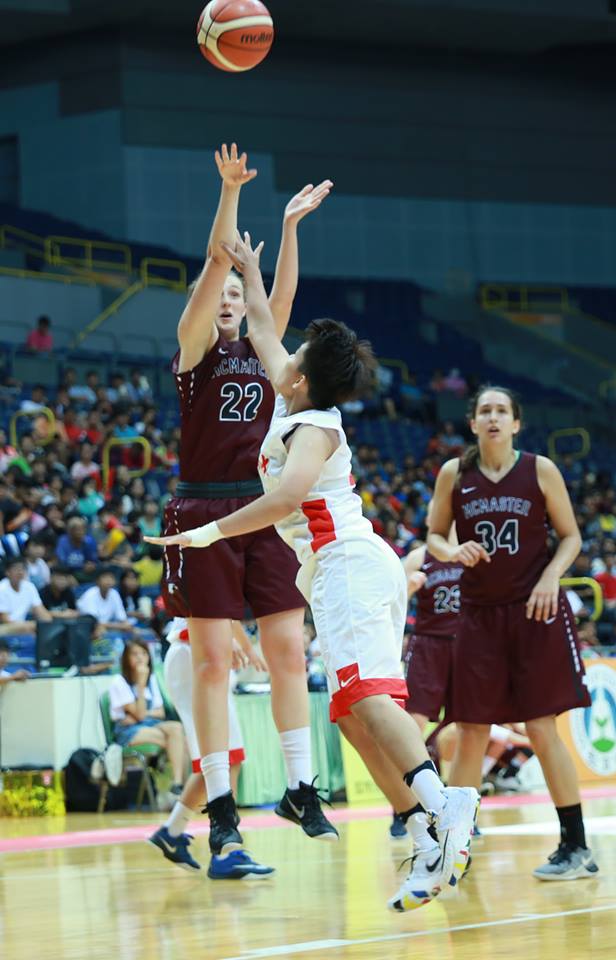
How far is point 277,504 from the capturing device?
508 cm

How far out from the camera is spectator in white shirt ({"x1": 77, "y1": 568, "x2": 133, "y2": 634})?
14562 mm

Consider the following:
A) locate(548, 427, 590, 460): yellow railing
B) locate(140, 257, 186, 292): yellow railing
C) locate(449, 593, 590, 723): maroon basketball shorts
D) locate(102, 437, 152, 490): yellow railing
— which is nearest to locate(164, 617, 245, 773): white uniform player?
locate(449, 593, 590, 723): maroon basketball shorts

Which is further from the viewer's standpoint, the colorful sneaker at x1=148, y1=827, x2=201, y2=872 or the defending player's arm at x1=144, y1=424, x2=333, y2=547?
the colorful sneaker at x1=148, y1=827, x2=201, y2=872

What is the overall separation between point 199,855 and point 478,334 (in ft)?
80.6

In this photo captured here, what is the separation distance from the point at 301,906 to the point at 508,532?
1.98m

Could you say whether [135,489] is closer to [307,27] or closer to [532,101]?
[307,27]

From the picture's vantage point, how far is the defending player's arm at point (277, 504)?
198 inches

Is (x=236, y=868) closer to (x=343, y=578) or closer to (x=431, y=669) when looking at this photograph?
(x=343, y=578)

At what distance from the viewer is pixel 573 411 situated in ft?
97.2

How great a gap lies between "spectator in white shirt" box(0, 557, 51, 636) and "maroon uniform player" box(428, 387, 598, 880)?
769 centimetres

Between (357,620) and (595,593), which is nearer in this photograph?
(357,620)

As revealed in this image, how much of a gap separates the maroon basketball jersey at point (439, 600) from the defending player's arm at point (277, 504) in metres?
4.34

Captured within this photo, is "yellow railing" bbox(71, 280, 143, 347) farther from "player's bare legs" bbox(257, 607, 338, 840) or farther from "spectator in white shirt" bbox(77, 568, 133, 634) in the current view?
"player's bare legs" bbox(257, 607, 338, 840)

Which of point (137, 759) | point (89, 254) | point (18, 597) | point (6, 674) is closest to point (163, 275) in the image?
point (89, 254)
